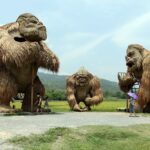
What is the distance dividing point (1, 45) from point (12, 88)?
1.63 meters

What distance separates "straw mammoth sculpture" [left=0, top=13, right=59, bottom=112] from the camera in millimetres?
15805

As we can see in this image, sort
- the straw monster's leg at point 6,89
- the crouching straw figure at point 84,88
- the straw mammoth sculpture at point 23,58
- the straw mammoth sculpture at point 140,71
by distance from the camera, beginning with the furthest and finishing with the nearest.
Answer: the crouching straw figure at point 84,88, the straw mammoth sculpture at point 140,71, the straw monster's leg at point 6,89, the straw mammoth sculpture at point 23,58

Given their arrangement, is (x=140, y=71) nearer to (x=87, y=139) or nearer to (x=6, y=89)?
(x=6, y=89)

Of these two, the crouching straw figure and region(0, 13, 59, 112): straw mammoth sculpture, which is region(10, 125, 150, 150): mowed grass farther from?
the crouching straw figure

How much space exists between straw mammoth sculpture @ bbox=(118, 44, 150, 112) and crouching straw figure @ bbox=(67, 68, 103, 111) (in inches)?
59.5

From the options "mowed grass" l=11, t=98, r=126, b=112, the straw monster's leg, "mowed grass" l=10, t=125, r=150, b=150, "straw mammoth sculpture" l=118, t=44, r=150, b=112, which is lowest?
"mowed grass" l=10, t=125, r=150, b=150

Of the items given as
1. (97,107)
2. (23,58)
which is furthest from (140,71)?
(23,58)

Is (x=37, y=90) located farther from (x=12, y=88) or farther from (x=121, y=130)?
(x=121, y=130)

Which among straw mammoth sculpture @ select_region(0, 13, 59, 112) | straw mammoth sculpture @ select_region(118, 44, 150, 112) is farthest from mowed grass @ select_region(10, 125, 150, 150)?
straw mammoth sculpture @ select_region(118, 44, 150, 112)

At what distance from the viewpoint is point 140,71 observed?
2158 cm

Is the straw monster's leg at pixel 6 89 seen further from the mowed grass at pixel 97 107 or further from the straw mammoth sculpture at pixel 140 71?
the straw mammoth sculpture at pixel 140 71

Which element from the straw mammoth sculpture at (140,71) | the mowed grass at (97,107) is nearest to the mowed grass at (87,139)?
the straw mammoth sculpture at (140,71)

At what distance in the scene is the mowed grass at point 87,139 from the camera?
9.65 meters

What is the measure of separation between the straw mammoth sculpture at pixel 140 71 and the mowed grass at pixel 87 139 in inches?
333
